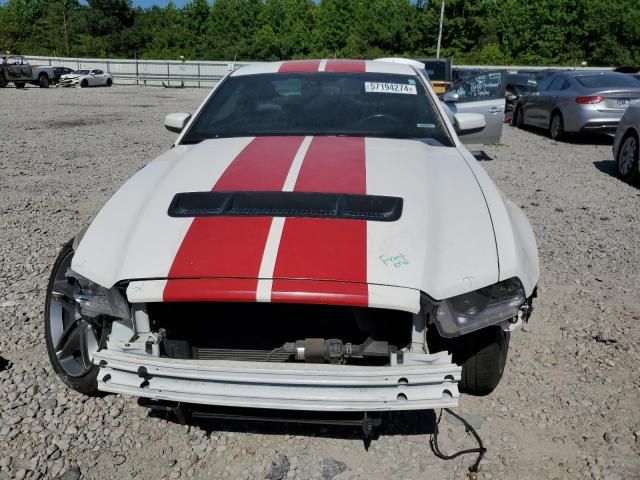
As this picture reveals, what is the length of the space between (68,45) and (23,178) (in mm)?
74088

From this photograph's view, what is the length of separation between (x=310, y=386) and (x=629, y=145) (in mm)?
7183

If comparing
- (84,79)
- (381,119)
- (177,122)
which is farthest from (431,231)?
(84,79)

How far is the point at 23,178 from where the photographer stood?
296 inches

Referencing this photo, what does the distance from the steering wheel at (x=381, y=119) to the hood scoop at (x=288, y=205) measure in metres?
1.18

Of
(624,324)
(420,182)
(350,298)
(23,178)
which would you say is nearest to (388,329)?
(350,298)

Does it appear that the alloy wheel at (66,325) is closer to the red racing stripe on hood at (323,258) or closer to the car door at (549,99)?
the red racing stripe on hood at (323,258)

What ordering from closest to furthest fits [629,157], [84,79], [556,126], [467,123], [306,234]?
[306,234] → [467,123] → [629,157] → [556,126] → [84,79]

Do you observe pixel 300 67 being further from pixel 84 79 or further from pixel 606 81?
pixel 84 79

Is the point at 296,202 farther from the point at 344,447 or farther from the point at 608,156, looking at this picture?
the point at 608,156

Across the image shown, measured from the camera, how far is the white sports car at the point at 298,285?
6.61ft

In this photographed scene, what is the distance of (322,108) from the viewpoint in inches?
145

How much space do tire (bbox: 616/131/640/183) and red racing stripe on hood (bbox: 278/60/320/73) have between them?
200 inches

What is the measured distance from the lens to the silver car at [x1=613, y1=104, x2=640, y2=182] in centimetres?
745

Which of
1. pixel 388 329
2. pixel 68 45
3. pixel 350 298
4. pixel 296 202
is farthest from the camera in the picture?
pixel 68 45
